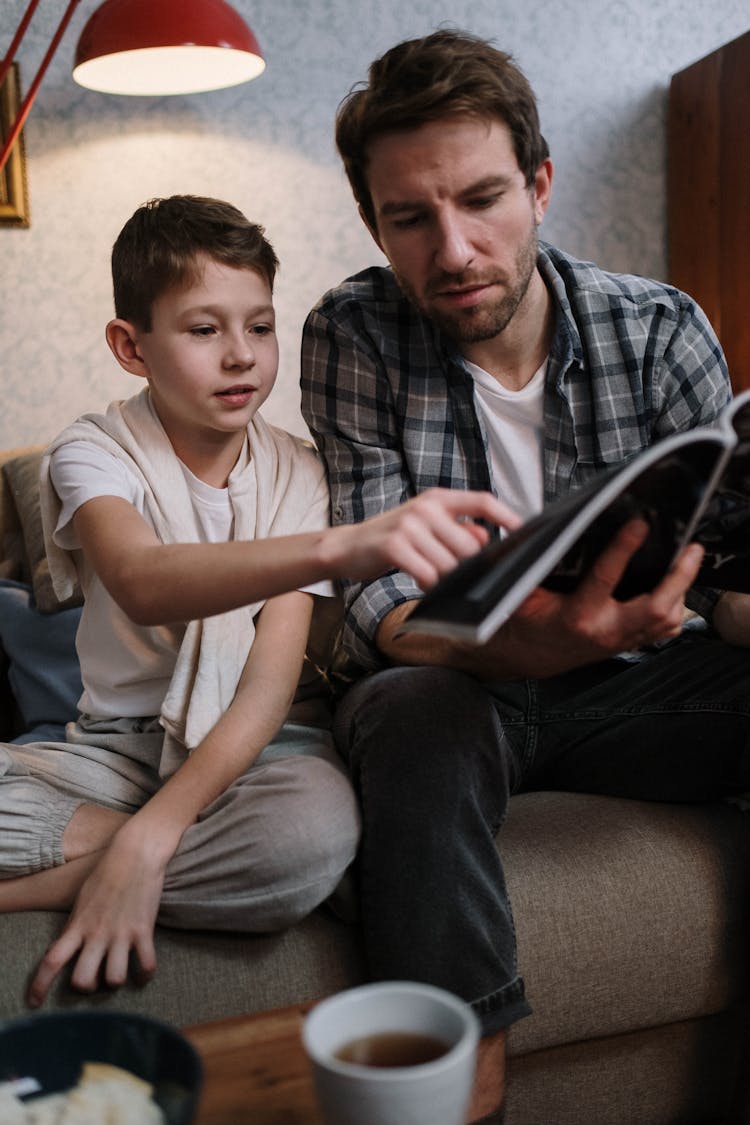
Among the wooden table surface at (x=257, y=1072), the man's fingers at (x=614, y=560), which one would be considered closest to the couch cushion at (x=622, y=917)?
the man's fingers at (x=614, y=560)

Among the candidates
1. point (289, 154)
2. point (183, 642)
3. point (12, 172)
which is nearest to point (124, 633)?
point (183, 642)

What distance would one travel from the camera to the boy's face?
4.38ft

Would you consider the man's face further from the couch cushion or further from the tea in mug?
the tea in mug

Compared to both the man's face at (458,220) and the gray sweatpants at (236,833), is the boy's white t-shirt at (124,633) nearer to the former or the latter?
the gray sweatpants at (236,833)

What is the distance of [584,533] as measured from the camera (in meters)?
0.91

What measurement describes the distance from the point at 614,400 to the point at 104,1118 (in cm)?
106

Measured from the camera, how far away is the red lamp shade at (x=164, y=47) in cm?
191

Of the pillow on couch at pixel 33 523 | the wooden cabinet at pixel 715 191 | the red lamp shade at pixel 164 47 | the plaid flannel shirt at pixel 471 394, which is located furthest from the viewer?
the wooden cabinet at pixel 715 191

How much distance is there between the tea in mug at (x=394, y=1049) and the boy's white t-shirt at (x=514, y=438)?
0.92 metres

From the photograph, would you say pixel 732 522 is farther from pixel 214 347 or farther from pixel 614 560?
pixel 214 347

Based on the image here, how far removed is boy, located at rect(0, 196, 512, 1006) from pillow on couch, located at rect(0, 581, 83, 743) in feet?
1.02

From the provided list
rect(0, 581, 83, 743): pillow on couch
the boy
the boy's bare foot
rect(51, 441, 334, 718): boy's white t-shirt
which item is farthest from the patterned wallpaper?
the boy's bare foot

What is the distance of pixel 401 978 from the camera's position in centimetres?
108

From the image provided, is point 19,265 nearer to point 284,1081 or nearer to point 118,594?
point 118,594
